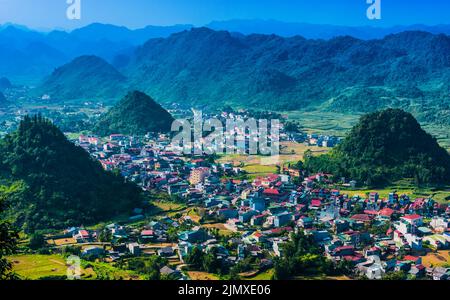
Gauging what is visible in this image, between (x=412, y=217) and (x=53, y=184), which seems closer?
(x=412, y=217)

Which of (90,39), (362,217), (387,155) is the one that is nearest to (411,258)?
(362,217)

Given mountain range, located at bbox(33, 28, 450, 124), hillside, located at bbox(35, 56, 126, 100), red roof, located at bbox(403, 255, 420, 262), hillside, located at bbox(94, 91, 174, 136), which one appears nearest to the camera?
red roof, located at bbox(403, 255, 420, 262)

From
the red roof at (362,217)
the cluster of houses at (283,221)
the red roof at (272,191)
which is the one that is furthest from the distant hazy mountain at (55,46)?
the red roof at (362,217)

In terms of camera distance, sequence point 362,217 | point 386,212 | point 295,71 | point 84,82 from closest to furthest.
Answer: point 362,217 → point 386,212 → point 295,71 → point 84,82

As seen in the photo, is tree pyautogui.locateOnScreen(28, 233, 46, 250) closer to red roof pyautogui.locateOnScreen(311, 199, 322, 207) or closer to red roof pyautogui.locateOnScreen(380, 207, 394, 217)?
red roof pyautogui.locateOnScreen(311, 199, 322, 207)

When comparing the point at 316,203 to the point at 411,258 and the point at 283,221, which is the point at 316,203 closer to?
the point at 283,221

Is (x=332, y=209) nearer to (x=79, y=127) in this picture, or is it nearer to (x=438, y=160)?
(x=438, y=160)

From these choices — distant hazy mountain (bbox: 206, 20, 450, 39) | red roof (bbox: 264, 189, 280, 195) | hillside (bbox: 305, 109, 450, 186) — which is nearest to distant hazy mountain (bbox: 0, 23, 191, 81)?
distant hazy mountain (bbox: 206, 20, 450, 39)
